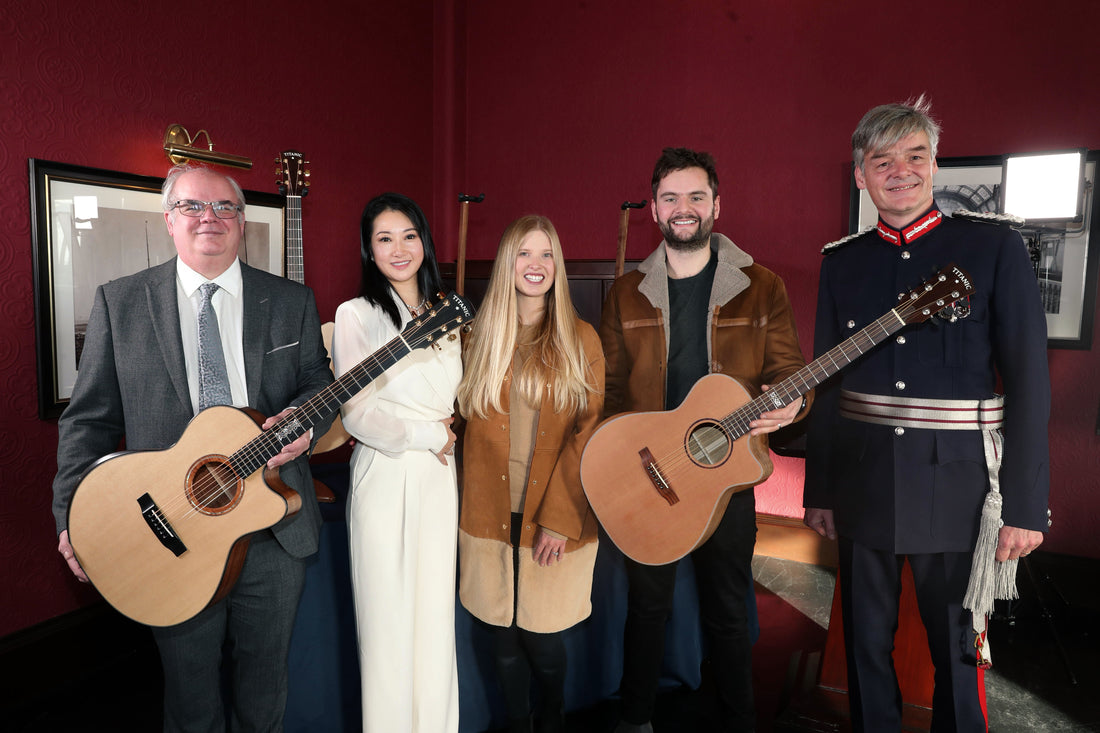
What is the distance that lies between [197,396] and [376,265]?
1.93 feet

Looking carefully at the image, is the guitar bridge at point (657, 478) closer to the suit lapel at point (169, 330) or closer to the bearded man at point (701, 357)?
the bearded man at point (701, 357)

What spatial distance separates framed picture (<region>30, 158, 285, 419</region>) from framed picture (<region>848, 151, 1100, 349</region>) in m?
3.58

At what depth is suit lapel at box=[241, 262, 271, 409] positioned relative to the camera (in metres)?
1.72

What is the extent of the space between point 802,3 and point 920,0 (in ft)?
1.93

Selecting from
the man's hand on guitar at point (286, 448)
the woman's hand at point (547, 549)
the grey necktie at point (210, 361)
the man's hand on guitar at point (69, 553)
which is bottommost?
the woman's hand at point (547, 549)

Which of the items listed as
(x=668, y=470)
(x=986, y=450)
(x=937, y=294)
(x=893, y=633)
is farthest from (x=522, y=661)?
(x=937, y=294)

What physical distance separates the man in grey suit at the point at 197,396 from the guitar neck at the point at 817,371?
1148mm

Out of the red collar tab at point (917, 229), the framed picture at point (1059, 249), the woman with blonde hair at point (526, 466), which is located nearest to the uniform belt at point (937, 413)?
the red collar tab at point (917, 229)

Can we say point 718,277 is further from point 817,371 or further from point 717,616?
point 717,616

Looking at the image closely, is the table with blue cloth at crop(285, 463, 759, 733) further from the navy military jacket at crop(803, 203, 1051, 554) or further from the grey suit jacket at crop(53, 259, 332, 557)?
the navy military jacket at crop(803, 203, 1051, 554)

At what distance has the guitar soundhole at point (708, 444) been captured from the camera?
1.95 metres

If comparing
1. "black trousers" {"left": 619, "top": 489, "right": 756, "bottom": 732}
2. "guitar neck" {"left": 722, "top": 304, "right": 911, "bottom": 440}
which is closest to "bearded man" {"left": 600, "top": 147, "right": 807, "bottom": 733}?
"black trousers" {"left": 619, "top": 489, "right": 756, "bottom": 732}

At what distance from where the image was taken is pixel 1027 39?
332 cm

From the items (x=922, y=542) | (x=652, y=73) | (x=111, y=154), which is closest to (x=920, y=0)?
(x=652, y=73)
